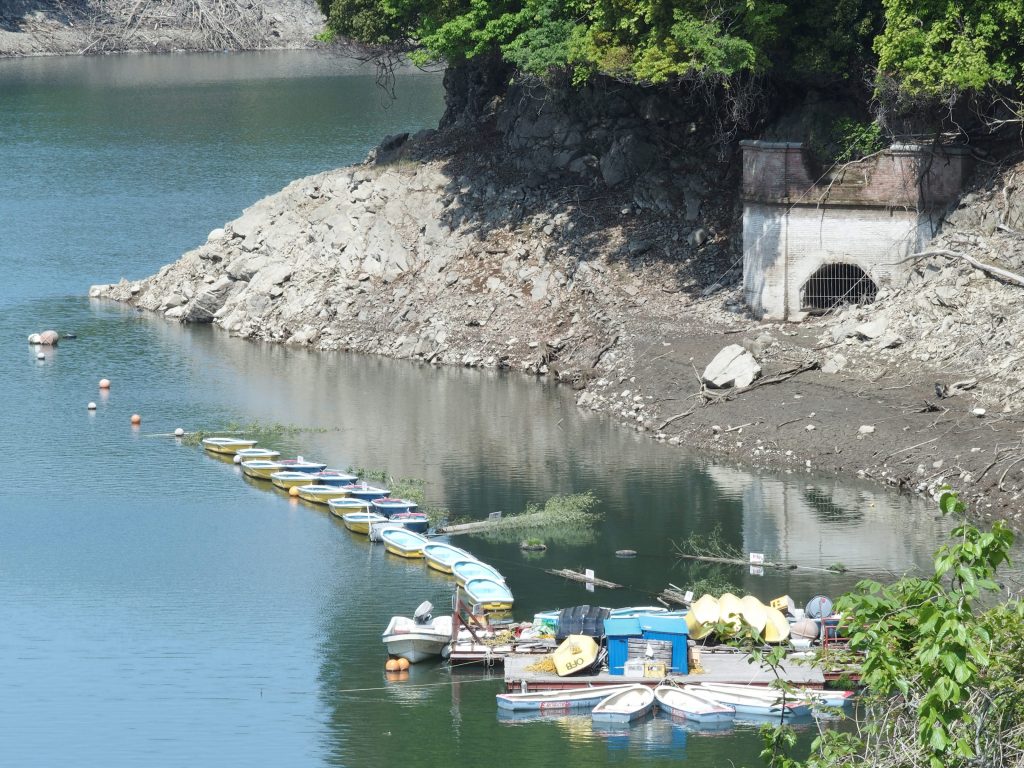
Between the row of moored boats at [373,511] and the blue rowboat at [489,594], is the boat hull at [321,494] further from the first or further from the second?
the blue rowboat at [489,594]

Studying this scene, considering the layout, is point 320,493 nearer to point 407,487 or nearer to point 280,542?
point 407,487

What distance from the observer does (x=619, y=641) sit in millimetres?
29672

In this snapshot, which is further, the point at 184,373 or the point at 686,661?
the point at 184,373

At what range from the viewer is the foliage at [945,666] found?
579 inches

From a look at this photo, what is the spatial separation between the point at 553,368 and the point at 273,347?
1151cm

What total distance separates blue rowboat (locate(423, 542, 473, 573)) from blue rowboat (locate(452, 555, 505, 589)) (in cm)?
25

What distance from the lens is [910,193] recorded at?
4631cm

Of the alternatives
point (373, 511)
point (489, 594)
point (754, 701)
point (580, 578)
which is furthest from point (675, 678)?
point (373, 511)

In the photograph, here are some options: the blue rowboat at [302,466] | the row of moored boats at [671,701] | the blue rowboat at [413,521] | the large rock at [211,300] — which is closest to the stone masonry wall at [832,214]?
Result: the blue rowboat at [302,466]

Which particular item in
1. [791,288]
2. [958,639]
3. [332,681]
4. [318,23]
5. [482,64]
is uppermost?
[318,23]

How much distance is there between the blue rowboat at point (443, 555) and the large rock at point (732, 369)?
1099 centimetres

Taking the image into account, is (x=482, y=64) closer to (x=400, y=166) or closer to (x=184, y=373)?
(x=400, y=166)

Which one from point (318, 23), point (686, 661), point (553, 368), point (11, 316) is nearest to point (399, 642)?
point (686, 661)

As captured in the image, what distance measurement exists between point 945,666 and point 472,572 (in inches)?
841
